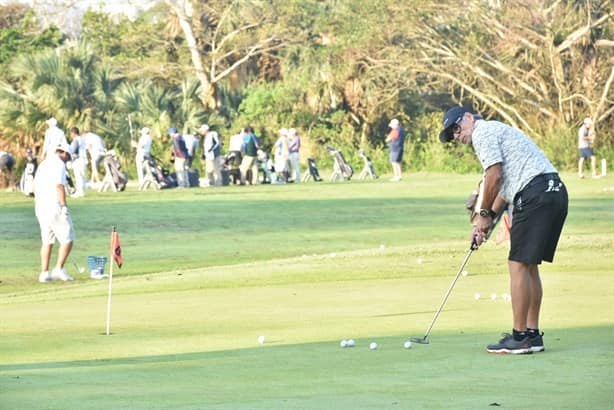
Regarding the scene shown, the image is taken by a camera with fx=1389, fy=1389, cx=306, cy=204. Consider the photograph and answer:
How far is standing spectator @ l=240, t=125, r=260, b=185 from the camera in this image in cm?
4597

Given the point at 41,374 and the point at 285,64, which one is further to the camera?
the point at 285,64


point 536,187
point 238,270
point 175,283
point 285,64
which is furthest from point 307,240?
point 285,64

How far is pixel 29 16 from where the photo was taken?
71812 mm

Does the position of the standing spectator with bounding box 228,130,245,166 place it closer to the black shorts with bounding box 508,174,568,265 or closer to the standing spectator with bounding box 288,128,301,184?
the standing spectator with bounding box 288,128,301,184

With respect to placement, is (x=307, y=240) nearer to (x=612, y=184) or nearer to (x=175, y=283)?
(x=175, y=283)

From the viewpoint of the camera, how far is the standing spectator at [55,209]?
19266mm

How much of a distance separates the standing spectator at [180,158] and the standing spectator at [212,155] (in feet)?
3.25

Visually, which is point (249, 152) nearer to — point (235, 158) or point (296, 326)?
point (235, 158)

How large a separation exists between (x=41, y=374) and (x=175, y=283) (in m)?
8.05

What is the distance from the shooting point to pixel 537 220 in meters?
9.72

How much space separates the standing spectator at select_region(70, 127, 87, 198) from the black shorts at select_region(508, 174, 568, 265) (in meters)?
30.2

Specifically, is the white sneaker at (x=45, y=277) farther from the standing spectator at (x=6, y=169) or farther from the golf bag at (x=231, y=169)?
the golf bag at (x=231, y=169)

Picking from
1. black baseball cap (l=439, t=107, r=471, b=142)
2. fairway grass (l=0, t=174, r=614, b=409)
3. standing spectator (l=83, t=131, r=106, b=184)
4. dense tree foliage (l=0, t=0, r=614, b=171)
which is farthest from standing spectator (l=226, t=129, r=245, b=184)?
black baseball cap (l=439, t=107, r=471, b=142)

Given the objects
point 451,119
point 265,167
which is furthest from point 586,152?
point 451,119
